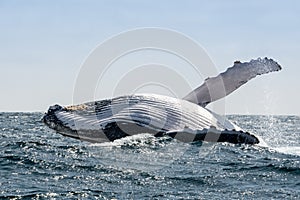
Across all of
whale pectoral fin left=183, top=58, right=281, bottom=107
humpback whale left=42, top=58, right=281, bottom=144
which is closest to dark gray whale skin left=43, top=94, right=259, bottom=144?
humpback whale left=42, top=58, right=281, bottom=144

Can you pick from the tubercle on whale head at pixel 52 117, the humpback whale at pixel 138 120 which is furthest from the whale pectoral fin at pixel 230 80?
the tubercle on whale head at pixel 52 117

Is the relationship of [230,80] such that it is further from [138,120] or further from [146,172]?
[138,120]

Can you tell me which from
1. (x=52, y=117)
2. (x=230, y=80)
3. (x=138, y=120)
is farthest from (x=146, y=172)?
(x=230, y=80)

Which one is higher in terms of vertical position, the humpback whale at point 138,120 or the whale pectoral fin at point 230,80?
the whale pectoral fin at point 230,80

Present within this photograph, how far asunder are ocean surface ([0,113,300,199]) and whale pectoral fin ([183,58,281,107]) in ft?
3.69

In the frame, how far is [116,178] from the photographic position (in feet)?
25.6

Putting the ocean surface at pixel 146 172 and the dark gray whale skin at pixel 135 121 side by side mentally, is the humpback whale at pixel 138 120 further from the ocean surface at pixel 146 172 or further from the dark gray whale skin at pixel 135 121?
the ocean surface at pixel 146 172

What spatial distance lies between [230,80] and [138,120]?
332cm

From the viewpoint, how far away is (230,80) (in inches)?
414

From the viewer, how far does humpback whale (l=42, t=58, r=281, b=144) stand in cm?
759

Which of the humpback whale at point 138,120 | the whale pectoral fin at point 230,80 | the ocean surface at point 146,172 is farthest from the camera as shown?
the whale pectoral fin at point 230,80

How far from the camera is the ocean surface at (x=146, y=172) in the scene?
6.94 m

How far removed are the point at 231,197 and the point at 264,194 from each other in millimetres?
466

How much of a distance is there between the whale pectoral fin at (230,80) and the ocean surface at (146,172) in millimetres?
1125
